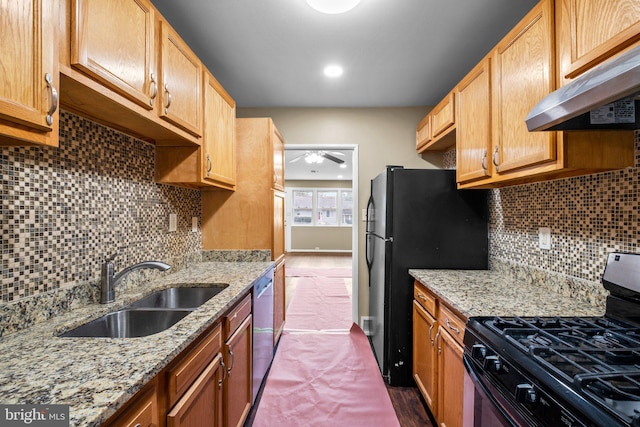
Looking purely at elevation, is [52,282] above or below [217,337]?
above

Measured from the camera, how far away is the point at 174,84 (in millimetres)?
1492

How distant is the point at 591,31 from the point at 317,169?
627 centimetres

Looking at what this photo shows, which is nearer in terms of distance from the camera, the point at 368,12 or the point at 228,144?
the point at 368,12

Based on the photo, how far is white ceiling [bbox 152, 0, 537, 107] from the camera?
1.62 metres

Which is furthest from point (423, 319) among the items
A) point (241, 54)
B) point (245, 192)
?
point (241, 54)

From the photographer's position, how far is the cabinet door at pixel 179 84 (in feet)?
4.57

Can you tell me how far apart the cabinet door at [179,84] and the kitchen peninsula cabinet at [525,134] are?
171 centimetres

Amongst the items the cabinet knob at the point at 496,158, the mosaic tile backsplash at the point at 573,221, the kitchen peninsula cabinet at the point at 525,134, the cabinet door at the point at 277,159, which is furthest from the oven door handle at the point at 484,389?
the cabinet door at the point at 277,159

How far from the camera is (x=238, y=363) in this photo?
5.13 feet

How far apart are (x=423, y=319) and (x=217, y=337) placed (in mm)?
1253

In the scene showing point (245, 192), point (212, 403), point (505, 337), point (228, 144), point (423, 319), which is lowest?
point (212, 403)

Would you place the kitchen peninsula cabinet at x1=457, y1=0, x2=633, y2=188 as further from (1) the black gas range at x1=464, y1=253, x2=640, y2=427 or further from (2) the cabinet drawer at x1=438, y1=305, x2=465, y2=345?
(2) the cabinet drawer at x1=438, y1=305, x2=465, y2=345

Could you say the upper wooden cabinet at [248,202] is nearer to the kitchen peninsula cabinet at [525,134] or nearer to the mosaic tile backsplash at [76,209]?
the mosaic tile backsplash at [76,209]

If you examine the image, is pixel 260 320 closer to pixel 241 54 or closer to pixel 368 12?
pixel 241 54
